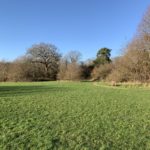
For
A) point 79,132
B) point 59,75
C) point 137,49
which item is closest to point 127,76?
point 137,49

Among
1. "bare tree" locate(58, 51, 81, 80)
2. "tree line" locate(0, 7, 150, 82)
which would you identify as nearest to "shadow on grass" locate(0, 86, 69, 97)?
"tree line" locate(0, 7, 150, 82)

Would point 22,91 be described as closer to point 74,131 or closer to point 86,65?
point 74,131

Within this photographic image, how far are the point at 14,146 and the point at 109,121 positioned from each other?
334 centimetres

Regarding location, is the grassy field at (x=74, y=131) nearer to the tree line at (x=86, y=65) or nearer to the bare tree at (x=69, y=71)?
the tree line at (x=86, y=65)

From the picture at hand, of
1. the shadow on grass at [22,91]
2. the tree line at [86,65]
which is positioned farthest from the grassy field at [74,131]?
the tree line at [86,65]

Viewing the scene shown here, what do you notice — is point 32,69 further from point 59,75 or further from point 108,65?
point 108,65

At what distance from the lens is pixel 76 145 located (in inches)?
177

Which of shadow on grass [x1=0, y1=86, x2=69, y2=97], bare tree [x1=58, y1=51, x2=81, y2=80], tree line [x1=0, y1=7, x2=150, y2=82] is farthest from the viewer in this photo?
bare tree [x1=58, y1=51, x2=81, y2=80]

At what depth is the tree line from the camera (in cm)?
2669

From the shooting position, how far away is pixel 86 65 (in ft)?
171

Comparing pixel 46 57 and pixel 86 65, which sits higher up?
pixel 46 57

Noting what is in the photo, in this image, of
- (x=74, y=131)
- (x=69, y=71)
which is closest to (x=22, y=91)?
(x=74, y=131)

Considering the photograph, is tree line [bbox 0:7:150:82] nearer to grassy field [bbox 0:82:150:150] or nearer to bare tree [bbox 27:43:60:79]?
bare tree [bbox 27:43:60:79]

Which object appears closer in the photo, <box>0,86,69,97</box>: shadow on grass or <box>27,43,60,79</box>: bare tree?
<box>0,86,69,97</box>: shadow on grass
